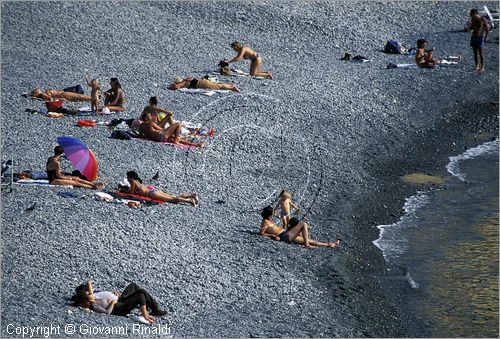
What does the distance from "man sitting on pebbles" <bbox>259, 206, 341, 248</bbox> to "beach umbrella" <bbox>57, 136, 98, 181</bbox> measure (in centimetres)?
311

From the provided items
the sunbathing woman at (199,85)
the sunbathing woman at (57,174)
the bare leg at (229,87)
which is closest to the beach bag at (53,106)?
the sunbathing woman at (199,85)

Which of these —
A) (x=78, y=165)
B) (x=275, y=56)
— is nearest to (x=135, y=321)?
(x=78, y=165)

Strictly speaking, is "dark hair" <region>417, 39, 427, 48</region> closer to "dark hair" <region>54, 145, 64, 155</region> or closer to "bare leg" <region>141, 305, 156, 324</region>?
"dark hair" <region>54, 145, 64, 155</region>

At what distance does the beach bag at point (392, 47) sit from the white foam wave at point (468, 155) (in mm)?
5487

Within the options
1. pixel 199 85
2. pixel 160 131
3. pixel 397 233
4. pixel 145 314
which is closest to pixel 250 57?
pixel 199 85

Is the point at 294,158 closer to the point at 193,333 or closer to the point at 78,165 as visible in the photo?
the point at 78,165

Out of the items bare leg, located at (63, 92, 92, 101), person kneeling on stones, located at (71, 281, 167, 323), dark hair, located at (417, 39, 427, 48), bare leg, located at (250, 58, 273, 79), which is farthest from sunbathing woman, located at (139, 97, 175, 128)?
dark hair, located at (417, 39, 427, 48)

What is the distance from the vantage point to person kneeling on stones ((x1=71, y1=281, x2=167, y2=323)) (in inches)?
688

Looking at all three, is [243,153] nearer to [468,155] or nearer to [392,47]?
[468,155]

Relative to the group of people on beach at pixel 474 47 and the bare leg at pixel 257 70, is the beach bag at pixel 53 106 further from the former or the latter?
the group of people on beach at pixel 474 47

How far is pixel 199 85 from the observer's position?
28.8 metres

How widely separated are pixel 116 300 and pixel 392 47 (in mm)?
18690

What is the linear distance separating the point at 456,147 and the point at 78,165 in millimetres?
10763

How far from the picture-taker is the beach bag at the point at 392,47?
3459cm
